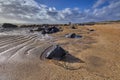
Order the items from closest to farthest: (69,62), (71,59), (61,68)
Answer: (61,68), (69,62), (71,59)

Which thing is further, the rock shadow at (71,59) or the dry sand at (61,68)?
the rock shadow at (71,59)

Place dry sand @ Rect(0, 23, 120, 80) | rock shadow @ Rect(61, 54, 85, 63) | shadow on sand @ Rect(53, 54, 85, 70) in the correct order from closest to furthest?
dry sand @ Rect(0, 23, 120, 80)
shadow on sand @ Rect(53, 54, 85, 70)
rock shadow @ Rect(61, 54, 85, 63)

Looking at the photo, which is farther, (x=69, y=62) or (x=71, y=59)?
(x=71, y=59)

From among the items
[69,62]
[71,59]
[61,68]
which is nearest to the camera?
[61,68]

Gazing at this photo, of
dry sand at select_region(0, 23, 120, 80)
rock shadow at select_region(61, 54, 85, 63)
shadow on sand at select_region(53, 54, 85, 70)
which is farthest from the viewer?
rock shadow at select_region(61, 54, 85, 63)

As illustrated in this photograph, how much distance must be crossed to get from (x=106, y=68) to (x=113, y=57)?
224 centimetres

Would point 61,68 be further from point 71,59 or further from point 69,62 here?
point 71,59

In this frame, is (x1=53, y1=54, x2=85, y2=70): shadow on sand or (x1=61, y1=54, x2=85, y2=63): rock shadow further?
(x1=61, y1=54, x2=85, y2=63): rock shadow

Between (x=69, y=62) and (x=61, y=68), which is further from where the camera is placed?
(x=69, y=62)

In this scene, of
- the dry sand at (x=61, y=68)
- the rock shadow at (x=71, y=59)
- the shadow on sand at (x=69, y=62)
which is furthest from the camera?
the rock shadow at (x=71, y=59)

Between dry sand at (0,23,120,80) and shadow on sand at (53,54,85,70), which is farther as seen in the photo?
shadow on sand at (53,54,85,70)

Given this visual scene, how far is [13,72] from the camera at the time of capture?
23.9ft

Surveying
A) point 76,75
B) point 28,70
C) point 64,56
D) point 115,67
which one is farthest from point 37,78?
point 115,67

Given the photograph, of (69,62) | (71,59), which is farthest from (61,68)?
(71,59)
